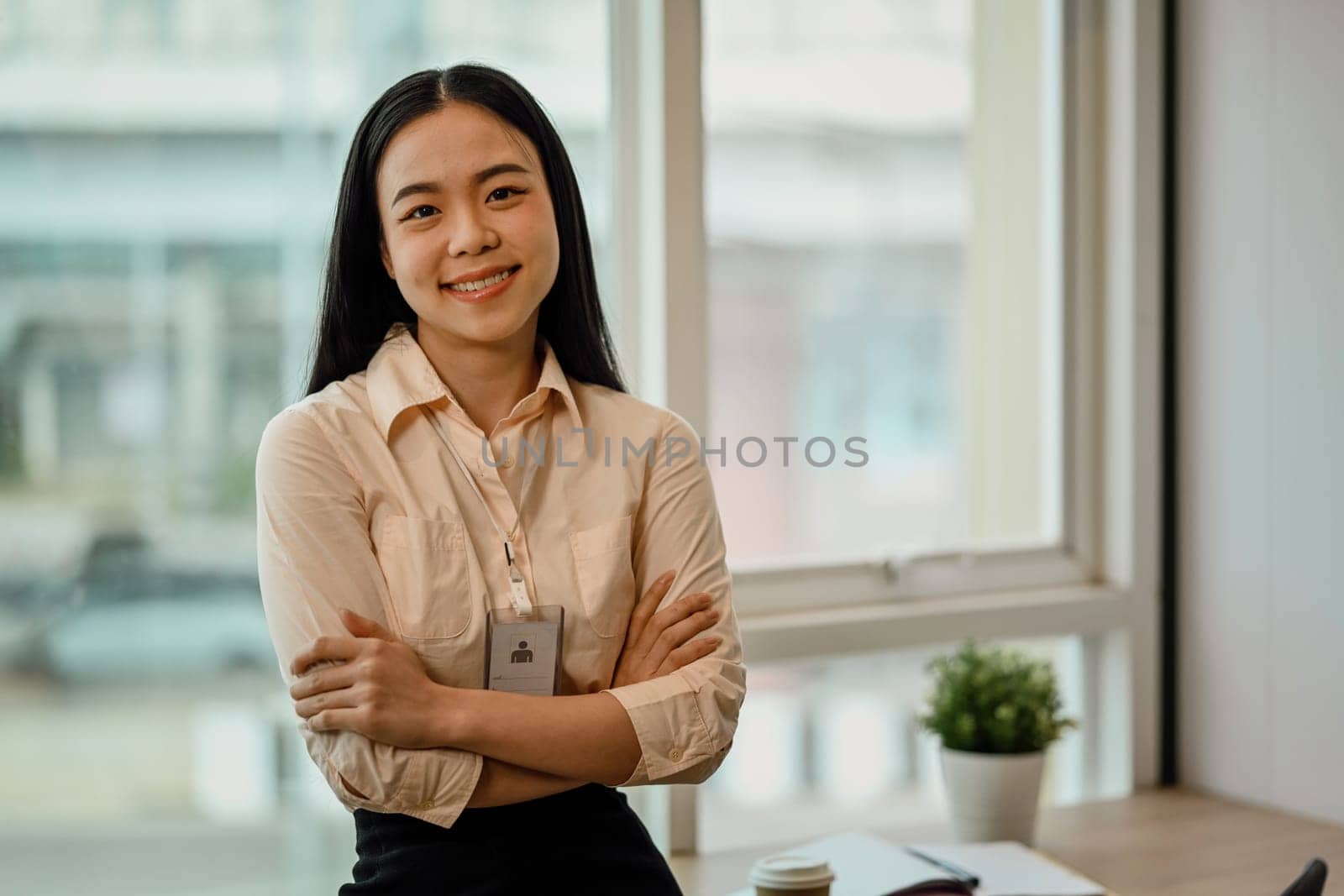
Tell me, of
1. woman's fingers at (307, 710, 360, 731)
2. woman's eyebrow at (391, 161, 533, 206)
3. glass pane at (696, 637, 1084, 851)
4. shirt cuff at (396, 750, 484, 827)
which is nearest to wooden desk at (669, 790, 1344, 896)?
glass pane at (696, 637, 1084, 851)

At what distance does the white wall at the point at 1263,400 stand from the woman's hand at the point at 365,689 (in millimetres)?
1714

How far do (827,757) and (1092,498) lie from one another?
734 mm

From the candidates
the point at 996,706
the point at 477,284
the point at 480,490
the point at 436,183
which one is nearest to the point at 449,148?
the point at 436,183

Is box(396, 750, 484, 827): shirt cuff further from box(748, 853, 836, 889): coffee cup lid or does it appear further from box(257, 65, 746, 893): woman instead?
box(748, 853, 836, 889): coffee cup lid

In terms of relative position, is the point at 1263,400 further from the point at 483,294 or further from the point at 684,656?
the point at 483,294

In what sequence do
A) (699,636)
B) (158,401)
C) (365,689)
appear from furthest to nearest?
(158,401) → (699,636) → (365,689)

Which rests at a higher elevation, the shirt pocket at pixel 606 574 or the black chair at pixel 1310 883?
the shirt pocket at pixel 606 574

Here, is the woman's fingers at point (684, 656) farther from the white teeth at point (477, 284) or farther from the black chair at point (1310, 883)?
the black chair at point (1310, 883)

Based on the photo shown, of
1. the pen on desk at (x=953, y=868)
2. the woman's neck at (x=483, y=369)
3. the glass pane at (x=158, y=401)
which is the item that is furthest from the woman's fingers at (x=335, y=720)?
the pen on desk at (x=953, y=868)

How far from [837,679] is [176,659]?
118cm

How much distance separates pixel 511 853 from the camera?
1533 millimetres

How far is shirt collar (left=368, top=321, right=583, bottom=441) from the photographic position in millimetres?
1600

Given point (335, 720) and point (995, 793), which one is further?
point (995, 793)

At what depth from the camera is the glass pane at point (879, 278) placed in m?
2.53
